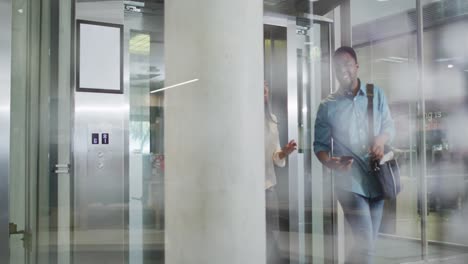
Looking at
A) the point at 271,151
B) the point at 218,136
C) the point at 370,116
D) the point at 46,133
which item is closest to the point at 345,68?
the point at 370,116

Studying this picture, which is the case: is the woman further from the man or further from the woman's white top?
the man

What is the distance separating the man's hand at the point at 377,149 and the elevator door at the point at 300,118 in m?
0.46

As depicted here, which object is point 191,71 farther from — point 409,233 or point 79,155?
point 409,233

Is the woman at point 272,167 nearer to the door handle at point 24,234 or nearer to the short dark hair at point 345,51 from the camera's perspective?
the short dark hair at point 345,51

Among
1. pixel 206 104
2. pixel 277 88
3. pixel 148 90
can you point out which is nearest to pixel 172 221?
pixel 206 104

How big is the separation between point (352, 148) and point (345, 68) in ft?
2.37

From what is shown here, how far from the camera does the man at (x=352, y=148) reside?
13.5 feet

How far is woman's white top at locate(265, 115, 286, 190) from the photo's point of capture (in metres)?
3.97

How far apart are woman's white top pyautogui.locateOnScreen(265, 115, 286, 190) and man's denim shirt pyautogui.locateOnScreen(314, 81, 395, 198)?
380 millimetres

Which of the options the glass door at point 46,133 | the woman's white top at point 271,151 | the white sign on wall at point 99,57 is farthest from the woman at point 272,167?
the glass door at point 46,133

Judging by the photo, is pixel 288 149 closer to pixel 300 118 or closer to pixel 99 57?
pixel 300 118

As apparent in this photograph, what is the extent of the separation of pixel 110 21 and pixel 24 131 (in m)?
0.87

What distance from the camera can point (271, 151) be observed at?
13.2 feet

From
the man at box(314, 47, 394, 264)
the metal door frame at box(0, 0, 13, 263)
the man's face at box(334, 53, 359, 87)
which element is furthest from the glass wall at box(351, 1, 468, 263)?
the metal door frame at box(0, 0, 13, 263)
